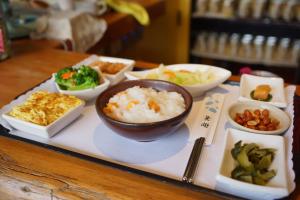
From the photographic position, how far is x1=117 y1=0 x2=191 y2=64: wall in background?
9.14 feet

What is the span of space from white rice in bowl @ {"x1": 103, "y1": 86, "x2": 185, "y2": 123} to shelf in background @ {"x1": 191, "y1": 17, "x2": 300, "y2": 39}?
1.90 metres

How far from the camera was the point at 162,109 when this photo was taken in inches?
31.7

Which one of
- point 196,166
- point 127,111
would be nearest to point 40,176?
point 127,111

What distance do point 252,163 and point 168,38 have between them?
2425 mm

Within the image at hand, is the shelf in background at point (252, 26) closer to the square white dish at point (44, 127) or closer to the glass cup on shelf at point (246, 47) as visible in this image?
the glass cup on shelf at point (246, 47)

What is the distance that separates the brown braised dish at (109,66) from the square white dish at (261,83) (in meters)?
0.48

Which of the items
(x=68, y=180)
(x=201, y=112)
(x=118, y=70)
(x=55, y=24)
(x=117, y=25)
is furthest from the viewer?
(x=117, y=25)

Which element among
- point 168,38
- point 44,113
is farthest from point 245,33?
point 44,113

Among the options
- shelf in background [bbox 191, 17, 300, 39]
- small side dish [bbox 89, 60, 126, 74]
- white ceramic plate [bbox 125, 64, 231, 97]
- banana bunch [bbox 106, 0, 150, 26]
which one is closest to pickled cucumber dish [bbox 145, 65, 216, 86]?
white ceramic plate [bbox 125, 64, 231, 97]

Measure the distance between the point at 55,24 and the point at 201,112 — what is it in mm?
1105

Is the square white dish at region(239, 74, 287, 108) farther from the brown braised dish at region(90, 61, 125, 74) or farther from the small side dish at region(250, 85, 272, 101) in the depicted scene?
the brown braised dish at region(90, 61, 125, 74)

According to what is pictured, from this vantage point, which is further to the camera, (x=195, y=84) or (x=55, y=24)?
(x=55, y=24)

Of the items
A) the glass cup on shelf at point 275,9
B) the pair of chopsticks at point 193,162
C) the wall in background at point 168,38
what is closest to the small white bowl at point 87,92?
the pair of chopsticks at point 193,162

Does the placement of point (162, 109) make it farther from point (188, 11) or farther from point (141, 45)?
point (141, 45)
